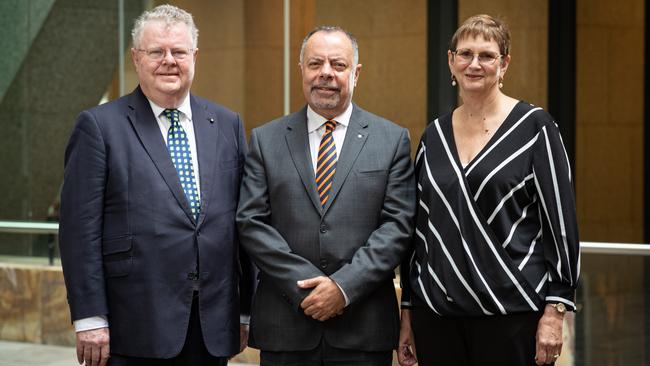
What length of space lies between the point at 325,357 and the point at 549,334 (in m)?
0.84

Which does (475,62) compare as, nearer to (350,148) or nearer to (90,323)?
(350,148)

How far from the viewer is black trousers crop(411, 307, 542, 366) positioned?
137 inches

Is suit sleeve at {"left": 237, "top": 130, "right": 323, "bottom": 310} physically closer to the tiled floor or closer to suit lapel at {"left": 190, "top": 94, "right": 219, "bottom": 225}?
suit lapel at {"left": 190, "top": 94, "right": 219, "bottom": 225}

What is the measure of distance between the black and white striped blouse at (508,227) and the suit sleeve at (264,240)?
501 mm

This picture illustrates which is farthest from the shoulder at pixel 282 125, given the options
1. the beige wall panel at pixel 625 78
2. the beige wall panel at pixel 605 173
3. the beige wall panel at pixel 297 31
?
the beige wall panel at pixel 625 78

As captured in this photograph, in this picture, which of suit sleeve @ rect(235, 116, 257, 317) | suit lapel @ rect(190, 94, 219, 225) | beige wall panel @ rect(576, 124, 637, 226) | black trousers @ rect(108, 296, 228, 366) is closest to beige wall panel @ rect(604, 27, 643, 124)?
beige wall panel @ rect(576, 124, 637, 226)

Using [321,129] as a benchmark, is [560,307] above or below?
below

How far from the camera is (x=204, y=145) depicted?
384cm

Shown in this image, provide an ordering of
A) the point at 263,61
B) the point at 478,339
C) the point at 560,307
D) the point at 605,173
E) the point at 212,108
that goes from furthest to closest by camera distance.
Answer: the point at 263,61
the point at 605,173
the point at 212,108
the point at 478,339
the point at 560,307

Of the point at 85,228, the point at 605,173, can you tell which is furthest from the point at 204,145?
the point at 605,173

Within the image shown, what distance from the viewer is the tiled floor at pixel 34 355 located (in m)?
6.86

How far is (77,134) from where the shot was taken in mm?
3703

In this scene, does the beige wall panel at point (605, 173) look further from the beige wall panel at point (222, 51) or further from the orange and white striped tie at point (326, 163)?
the orange and white striped tie at point (326, 163)

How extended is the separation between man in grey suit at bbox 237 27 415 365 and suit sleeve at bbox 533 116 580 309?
1.78 ft
